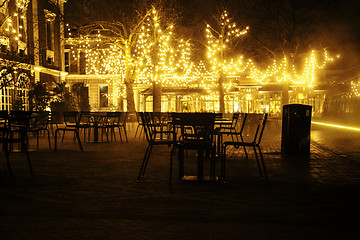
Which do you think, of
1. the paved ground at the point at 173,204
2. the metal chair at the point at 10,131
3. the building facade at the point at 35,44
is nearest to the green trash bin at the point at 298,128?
the paved ground at the point at 173,204

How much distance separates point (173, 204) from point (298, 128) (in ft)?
18.1

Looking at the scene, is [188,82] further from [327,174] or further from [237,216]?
[237,216]

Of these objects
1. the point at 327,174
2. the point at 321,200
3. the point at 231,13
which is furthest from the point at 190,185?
the point at 231,13

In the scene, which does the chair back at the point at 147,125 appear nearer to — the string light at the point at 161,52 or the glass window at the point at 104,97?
the string light at the point at 161,52

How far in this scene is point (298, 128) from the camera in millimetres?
8727

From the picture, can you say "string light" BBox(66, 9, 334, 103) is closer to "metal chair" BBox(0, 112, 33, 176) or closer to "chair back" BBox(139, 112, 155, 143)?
"chair back" BBox(139, 112, 155, 143)

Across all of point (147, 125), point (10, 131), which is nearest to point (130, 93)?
point (10, 131)

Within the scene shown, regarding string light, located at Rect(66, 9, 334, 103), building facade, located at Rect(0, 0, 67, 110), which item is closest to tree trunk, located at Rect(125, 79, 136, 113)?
string light, located at Rect(66, 9, 334, 103)

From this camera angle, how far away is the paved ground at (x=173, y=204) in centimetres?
333

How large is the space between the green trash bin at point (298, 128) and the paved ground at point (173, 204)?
5.76ft

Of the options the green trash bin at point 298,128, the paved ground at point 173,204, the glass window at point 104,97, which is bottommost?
the paved ground at point 173,204

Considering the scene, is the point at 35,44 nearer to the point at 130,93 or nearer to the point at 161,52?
the point at 130,93

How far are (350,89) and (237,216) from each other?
18102 mm

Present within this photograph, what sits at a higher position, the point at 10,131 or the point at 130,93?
the point at 130,93
